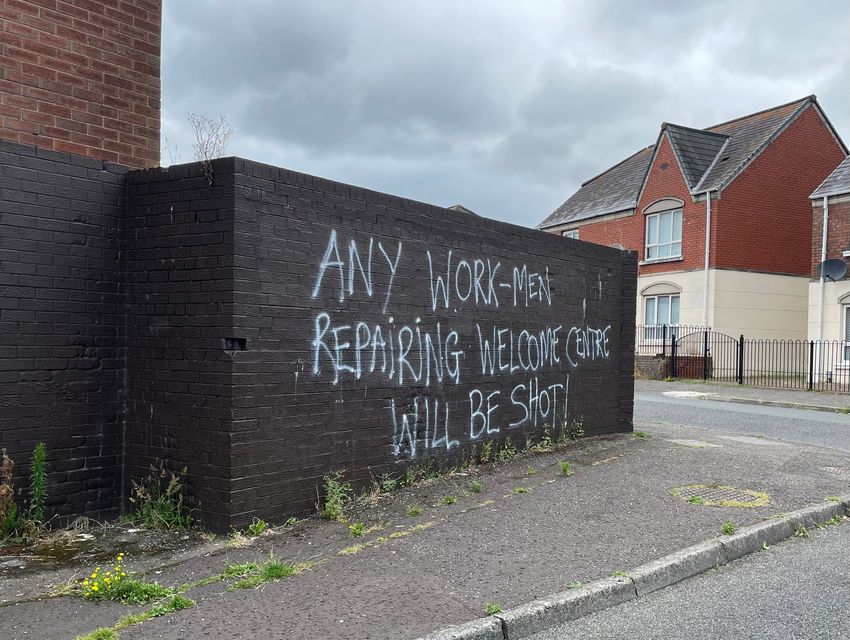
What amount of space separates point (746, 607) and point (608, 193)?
28.1 m

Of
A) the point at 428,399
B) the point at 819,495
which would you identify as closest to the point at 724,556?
the point at 819,495

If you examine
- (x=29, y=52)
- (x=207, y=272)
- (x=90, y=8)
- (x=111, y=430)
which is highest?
(x=90, y=8)

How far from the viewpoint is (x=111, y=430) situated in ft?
19.9

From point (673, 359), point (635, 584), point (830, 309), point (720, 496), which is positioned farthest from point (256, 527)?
point (830, 309)

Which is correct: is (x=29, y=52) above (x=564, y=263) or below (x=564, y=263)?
above

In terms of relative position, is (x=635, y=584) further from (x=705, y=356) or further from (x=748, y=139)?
(x=748, y=139)

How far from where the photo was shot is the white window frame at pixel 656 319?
1059 inches

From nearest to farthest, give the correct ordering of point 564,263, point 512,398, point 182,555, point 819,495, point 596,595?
point 596,595, point 182,555, point 819,495, point 512,398, point 564,263

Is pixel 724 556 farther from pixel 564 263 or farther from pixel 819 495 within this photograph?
pixel 564 263

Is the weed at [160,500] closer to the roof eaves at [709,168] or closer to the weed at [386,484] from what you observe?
the weed at [386,484]

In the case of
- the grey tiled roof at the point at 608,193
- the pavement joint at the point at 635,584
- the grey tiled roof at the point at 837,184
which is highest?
the grey tiled roof at the point at 608,193

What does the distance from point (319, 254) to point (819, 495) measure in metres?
5.18

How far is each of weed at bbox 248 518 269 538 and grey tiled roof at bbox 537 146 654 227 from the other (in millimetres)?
25372

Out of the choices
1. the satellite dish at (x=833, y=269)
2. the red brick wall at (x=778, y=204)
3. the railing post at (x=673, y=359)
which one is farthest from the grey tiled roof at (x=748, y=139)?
the railing post at (x=673, y=359)
